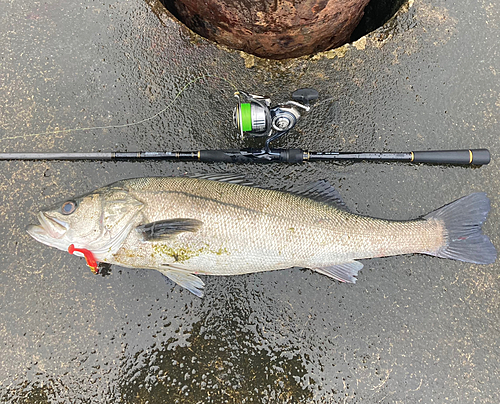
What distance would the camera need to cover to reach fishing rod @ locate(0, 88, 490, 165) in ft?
8.06

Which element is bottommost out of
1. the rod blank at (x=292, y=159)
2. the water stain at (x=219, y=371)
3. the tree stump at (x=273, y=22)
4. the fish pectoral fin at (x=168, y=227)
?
the water stain at (x=219, y=371)

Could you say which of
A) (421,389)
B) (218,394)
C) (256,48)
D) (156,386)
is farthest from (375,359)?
(256,48)

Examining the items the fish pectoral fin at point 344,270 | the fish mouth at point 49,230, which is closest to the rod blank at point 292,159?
the fish mouth at point 49,230

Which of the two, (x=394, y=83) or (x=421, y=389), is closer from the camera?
(x=421, y=389)

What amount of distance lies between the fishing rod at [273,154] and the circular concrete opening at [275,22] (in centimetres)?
54

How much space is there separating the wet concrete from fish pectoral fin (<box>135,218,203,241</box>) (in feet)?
1.99

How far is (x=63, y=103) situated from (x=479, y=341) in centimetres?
428

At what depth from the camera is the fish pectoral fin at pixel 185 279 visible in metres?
2.36

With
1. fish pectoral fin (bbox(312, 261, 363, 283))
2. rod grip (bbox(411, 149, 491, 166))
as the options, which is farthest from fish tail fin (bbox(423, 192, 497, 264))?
fish pectoral fin (bbox(312, 261, 363, 283))

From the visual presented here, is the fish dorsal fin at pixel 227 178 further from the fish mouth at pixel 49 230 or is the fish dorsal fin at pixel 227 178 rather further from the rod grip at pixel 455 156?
the rod grip at pixel 455 156

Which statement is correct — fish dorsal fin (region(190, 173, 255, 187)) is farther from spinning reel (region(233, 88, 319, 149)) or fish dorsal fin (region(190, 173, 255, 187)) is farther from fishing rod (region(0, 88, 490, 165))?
spinning reel (region(233, 88, 319, 149))

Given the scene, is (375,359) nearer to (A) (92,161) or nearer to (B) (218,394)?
(B) (218,394)

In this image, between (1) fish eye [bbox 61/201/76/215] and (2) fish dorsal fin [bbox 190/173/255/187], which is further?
(2) fish dorsal fin [bbox 190/173/255/187]

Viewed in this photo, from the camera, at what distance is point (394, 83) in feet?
9.04
